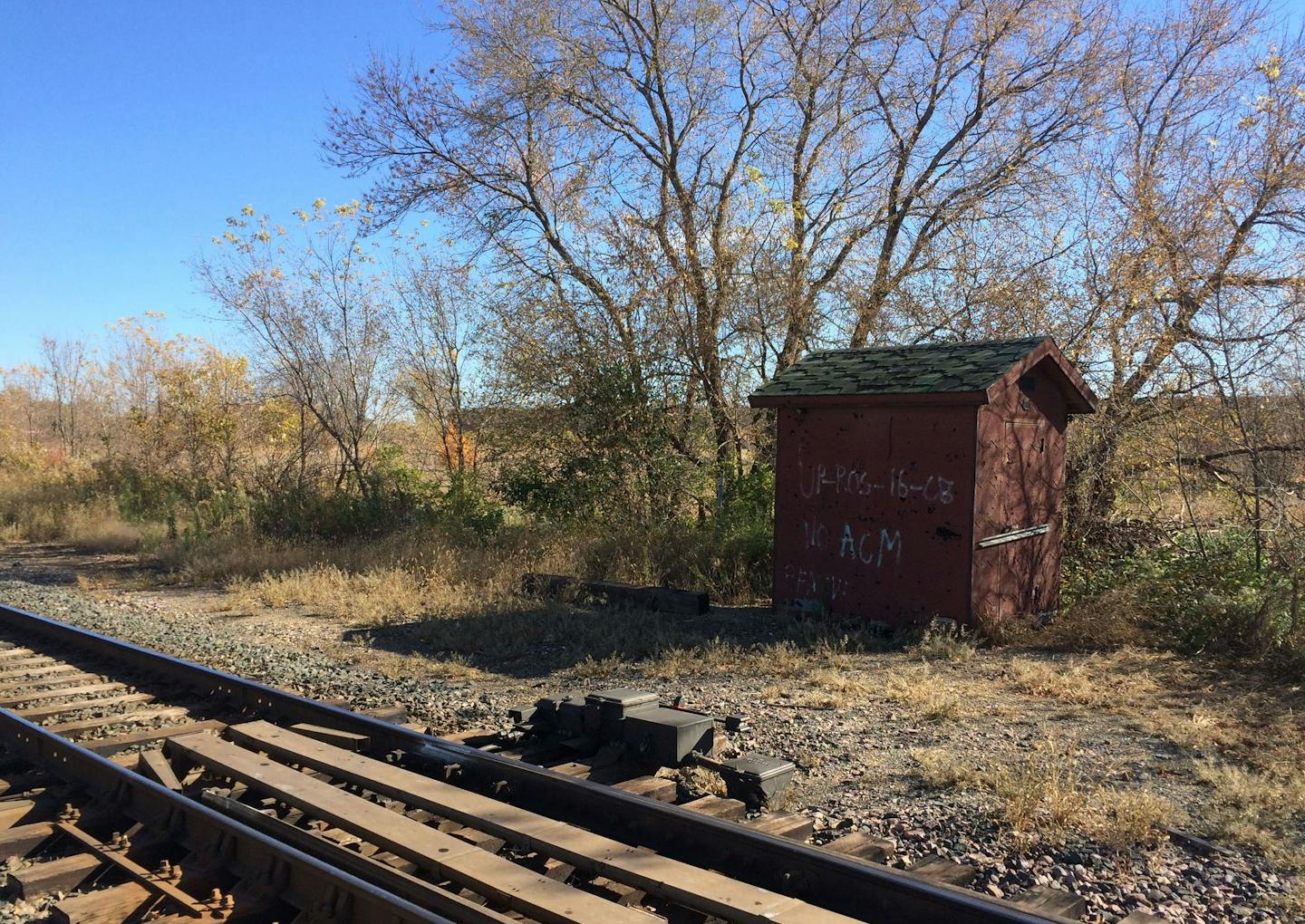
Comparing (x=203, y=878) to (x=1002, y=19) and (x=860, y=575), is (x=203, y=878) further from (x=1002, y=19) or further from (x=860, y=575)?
(x=1002, y=19)

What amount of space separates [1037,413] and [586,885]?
843cm

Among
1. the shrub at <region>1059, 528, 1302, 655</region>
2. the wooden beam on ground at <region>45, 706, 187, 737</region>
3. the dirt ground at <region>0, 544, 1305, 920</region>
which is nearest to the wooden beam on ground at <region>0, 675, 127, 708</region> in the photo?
the wooden beam on ground at <region>45, 706, 187, 737</region>

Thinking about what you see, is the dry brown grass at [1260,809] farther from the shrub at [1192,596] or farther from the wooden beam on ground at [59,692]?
the wooden beam on ground at [59,692]

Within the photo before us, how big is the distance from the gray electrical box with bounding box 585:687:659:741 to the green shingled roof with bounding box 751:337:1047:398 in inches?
201

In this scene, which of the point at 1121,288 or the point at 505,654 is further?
the point at 1121,288

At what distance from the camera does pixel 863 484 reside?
33.3ft

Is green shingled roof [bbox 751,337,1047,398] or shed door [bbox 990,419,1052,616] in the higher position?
green shingled roof [bbox 751,337,1047,398]

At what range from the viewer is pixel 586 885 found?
390cm

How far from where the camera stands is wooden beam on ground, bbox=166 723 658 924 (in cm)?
347

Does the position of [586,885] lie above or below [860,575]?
below

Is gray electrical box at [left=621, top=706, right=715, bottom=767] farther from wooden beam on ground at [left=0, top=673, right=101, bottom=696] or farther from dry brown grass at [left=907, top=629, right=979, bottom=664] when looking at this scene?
wooden beam on ground at [left=0, top=673, right=101, bottom=696]

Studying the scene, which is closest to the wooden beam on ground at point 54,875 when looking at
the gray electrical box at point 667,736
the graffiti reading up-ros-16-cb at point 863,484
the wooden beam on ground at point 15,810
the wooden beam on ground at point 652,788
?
the wooden beam on ground at point 15,810

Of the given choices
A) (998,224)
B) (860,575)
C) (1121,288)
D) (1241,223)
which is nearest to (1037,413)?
(860,575)

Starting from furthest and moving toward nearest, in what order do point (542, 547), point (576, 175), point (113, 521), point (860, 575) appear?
point (113, 521) < point (576, 175) < point (542, 547) < point (860, 575)
